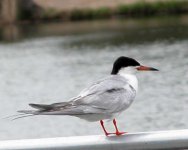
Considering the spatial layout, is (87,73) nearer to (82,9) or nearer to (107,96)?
(107,96)

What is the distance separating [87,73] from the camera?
2580cm

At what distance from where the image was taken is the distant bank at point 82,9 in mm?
63156

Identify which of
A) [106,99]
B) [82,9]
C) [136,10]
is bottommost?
[82,9]

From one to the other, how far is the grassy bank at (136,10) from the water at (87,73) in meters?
14.3

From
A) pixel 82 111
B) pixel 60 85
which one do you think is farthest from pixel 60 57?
pixel 82 111

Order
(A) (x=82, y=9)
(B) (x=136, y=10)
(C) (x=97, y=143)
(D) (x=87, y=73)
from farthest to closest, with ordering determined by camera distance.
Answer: (A) (x=82, y=9) → (B) (x=136, y=10) → (D) (x=87, y=73) → (C) (x=97, y=143)

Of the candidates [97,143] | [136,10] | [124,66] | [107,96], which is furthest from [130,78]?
[136,10]

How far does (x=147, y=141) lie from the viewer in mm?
3182

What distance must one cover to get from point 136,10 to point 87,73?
38515 mm

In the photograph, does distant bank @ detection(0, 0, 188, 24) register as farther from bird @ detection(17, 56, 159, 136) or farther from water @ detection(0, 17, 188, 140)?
bird @ detection(17, 56, 159, 136)

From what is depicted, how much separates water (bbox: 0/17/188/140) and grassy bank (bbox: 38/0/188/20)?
562 inches

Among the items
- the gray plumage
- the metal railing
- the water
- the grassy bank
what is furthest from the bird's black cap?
the grassy bank

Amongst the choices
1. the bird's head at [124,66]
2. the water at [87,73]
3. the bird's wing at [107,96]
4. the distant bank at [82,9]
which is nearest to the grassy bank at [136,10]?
the distant bank at [82,9]

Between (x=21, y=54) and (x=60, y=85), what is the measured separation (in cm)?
1255
